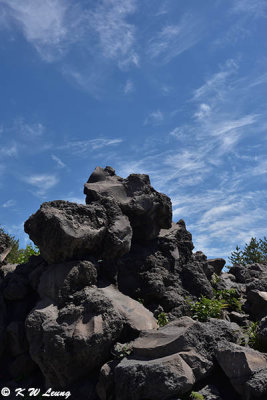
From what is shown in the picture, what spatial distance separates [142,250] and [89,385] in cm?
435

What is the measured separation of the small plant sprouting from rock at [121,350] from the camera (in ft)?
26.5

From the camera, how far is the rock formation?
7488mm

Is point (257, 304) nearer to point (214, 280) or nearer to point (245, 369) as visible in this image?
point (214, 280)

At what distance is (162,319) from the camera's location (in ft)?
31.5

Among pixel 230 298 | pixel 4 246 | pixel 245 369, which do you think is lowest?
pixel 245 369

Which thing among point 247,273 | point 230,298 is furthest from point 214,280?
point 247,273

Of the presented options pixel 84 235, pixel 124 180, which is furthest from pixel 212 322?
pixel 124 180

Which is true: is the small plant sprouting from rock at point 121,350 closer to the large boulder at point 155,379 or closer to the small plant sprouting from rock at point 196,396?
the large boulder at point 155,379

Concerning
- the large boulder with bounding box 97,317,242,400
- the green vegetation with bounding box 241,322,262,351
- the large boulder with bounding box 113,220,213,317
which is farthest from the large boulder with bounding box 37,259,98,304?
the green vegetation with bounding box 241,322,262,351

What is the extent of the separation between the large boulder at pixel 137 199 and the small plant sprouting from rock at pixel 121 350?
409cm

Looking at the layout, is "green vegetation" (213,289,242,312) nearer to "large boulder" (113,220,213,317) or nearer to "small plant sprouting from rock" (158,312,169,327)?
"large boulder" (113,220,213,317)

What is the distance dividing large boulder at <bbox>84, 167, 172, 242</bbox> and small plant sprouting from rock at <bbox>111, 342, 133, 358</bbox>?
4095 mm

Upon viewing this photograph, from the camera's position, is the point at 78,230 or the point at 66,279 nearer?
the point at 66,279

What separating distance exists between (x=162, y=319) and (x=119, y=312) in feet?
4.05
